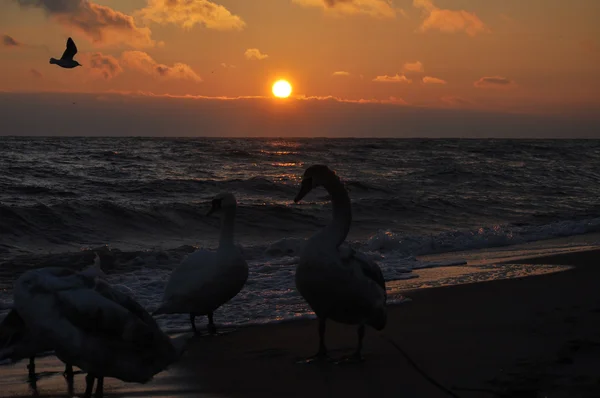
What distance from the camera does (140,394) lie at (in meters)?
5.18

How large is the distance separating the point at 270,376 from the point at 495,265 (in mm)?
6555

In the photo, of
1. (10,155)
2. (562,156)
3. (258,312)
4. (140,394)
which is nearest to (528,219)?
(258,312)

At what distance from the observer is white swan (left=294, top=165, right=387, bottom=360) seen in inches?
233

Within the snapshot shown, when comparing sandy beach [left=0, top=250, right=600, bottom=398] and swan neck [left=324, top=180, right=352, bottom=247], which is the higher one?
swan neck [left=324, top=180, right=352, bottom=247]

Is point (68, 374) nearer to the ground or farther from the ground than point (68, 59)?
nearer to the ground

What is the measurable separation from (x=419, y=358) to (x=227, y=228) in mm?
3113

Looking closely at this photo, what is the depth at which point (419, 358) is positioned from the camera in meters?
5.76

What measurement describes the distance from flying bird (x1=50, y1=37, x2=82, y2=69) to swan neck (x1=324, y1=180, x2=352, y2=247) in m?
13.5

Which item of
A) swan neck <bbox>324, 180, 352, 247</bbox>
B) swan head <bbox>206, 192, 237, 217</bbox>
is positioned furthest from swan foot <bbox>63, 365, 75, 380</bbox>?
swan head <bbox>206, 192, 237, 217</bbox>

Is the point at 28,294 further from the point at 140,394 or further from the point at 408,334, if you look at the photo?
the point at 408,334

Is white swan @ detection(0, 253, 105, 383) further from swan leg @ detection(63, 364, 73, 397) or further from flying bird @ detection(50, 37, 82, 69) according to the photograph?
flying bird @ detection(50, 37, 82, 69)

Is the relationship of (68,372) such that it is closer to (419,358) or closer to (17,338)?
(17,338)

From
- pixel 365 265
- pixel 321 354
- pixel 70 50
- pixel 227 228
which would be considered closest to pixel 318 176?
pixel 365 265

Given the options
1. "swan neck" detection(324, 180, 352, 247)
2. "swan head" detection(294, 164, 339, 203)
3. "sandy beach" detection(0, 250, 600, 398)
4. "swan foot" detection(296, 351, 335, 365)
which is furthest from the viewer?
"swan head" detection(294, 164, 339, 203)
